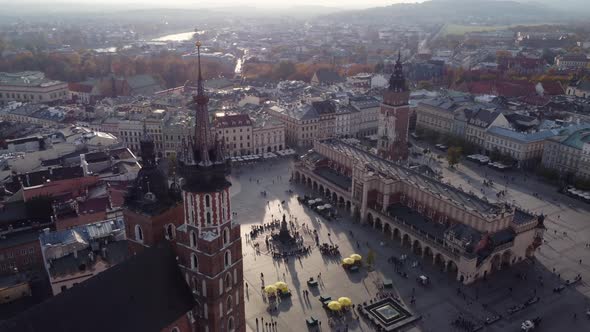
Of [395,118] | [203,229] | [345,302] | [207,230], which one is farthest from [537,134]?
[203,229]

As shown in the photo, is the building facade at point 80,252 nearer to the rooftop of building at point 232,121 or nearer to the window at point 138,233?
the window at point 138,233

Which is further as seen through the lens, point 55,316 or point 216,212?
point 216,212

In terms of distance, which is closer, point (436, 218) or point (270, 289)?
point (270, 289)

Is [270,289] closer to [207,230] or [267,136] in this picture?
[207,230]

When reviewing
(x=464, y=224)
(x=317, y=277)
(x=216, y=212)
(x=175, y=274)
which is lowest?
(x=317, y=277)

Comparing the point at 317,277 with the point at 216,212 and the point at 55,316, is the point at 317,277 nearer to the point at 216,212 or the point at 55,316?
the point at 216,212

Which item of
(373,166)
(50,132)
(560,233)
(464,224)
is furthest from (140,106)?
(560,233)
